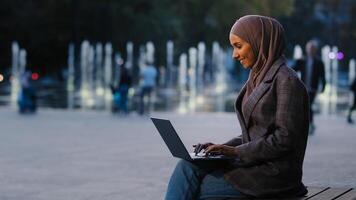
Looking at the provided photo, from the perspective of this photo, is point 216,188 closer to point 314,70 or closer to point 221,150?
point 221,150

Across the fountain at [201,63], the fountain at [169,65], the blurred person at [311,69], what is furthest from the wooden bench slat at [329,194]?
the fountain at [201,63]

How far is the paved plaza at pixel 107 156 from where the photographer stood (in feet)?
32.4

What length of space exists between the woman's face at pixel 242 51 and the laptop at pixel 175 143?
523 mm

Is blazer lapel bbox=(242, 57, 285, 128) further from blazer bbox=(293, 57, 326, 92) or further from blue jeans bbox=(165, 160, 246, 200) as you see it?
blazer bbox=(293, 57, 326, 92)

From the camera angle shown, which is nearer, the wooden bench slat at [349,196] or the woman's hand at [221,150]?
the woman's hand at [221,150]

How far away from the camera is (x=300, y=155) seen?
5.81 meters

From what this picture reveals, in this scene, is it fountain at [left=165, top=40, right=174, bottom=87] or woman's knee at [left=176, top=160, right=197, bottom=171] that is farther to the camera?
fountain at [left=165, top=40, right=174, bottom=87]

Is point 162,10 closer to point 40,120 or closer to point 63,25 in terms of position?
point 63,25

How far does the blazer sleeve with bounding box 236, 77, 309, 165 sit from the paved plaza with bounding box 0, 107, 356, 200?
3440 mm

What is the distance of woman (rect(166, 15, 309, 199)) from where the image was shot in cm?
563

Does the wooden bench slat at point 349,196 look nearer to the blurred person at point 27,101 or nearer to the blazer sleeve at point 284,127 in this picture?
the blazer sleeve at point 284,127

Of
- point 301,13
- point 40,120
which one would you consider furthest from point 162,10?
point 40,120

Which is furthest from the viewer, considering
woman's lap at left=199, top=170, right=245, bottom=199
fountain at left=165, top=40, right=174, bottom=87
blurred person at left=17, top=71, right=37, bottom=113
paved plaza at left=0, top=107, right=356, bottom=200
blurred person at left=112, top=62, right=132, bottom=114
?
fountain at left=165, top=40, right=174, bottom=87

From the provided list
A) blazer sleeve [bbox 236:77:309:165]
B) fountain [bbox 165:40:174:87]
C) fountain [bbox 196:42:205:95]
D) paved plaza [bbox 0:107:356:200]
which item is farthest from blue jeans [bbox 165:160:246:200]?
fountain [bbox 196:42:205:95]
